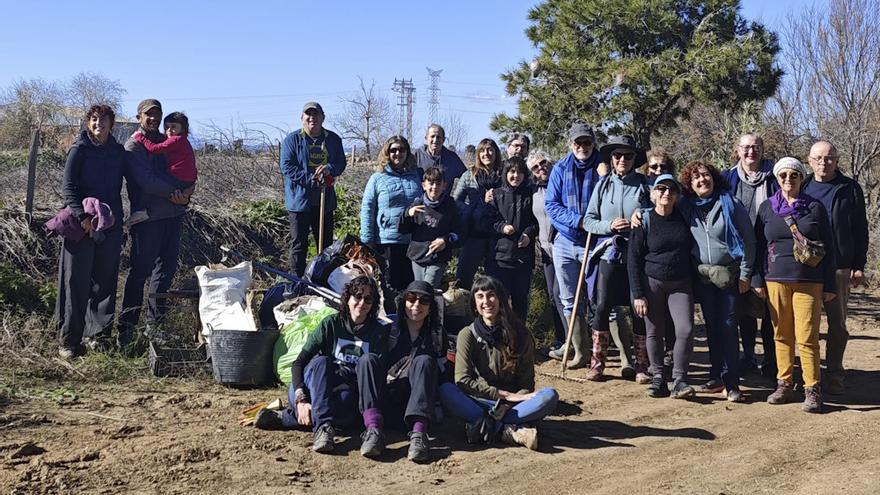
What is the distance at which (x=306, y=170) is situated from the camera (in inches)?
330

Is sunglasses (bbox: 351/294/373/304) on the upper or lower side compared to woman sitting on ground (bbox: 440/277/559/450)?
upper

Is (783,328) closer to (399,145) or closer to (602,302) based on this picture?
(602,302)

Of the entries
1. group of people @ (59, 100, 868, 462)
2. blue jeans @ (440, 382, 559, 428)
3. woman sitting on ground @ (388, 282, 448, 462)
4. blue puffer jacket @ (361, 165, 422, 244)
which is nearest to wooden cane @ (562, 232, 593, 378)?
group of people @ (59, 100, 868, 462)

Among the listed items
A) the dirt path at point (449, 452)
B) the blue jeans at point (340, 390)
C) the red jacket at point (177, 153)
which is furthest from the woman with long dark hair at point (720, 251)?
the red jacket at point (177, 153)

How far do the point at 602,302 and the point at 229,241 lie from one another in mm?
5051

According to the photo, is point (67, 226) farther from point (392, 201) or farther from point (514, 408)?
point (514, 408)

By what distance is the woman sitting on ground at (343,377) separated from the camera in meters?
5.42

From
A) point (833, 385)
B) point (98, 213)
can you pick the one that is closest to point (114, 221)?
point (98, 213)

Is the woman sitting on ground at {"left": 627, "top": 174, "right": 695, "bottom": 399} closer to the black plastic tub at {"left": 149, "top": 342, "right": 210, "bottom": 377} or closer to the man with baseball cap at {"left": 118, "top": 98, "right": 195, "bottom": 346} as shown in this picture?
the black plastic tub at {"left": 149, "top": 342, "right": 210, "bottom": 377}

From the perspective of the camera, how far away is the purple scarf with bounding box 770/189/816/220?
655 cm

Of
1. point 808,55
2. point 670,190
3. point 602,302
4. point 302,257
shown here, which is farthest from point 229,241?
point 808,55

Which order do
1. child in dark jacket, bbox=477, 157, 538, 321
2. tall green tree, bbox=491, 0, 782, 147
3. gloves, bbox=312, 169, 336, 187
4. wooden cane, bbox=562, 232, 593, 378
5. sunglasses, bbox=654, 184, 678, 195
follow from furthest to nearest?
tall green tree, bbox=491, 0, 782, 147
gloves, bbox=312, 169, 336, 187
child in dark jacket, bbox=477, 157, 538, 321
wooden cane, bbox=562, 232, 593, 378
sunglasses, bbox=654, 184, 678, 195

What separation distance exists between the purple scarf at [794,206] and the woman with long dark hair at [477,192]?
98.4 inches

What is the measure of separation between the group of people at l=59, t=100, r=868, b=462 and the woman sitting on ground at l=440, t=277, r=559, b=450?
1 centimetres
